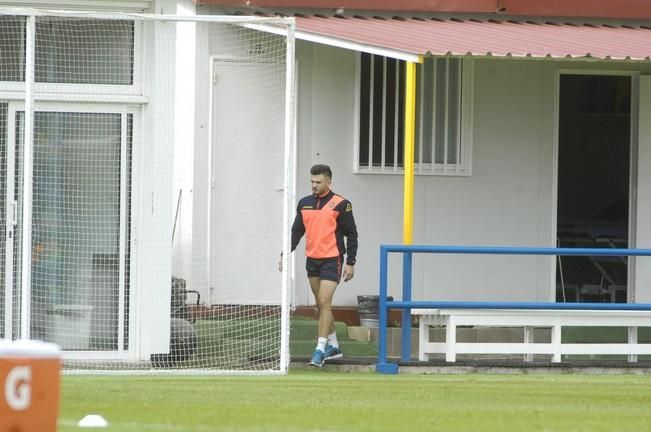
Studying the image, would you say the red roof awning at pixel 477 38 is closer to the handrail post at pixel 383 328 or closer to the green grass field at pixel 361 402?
the handrail post at pixel 383 328

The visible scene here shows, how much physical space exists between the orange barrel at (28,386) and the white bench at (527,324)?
778cm

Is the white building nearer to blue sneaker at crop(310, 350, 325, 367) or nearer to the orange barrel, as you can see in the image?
blue sneaker at crop(310, 350, 325, 367)

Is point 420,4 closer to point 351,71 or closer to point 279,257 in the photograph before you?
point 351,71

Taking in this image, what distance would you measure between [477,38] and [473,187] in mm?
2193

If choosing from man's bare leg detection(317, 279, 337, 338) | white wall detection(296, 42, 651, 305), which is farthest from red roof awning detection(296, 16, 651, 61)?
man's bare leg detection(317, 279, 337, 338)

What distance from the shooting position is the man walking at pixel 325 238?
49.2 feet

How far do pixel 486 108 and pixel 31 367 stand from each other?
10.7 metres

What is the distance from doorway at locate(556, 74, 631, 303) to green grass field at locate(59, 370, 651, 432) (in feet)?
14.4

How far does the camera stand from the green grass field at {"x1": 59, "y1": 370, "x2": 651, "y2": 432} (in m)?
10.1

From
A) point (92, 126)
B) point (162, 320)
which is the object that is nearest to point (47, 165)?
point (92, 126)

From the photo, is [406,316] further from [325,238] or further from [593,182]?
[593,182]

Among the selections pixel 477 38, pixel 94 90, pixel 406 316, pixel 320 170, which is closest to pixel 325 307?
pixel 406 316

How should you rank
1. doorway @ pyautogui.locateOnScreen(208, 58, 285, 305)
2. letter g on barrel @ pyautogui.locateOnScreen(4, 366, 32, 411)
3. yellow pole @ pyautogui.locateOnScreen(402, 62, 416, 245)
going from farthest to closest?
1. doorway @ pyautogui.locateOnScreen(208, 58, 285, 305)
2. yellow pole @ pyautogui.locateOnScreen(402, 62, 416, 245)
3. letter g on barrel @ pyautogui.locateOnScreen(4, 366, 32, 411)

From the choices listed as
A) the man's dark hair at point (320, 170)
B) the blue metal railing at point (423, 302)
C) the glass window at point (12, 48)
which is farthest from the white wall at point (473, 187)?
the glass window at point (12, 48)
